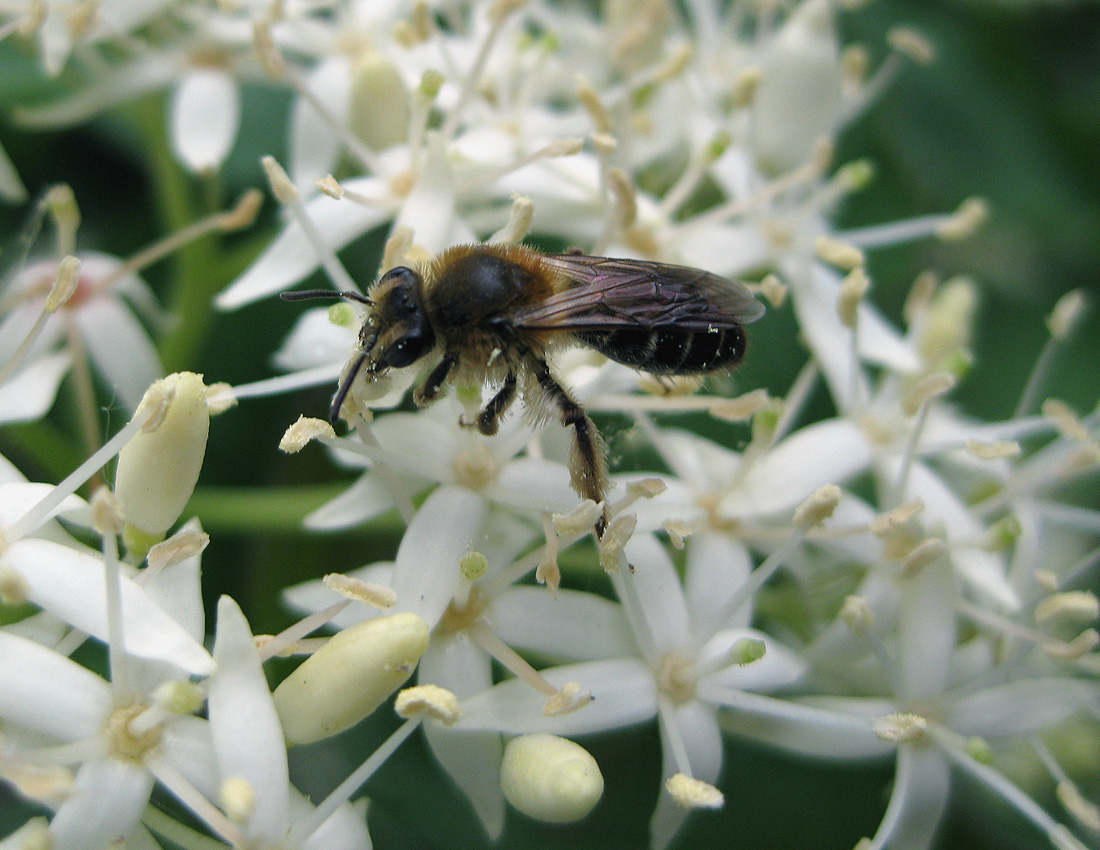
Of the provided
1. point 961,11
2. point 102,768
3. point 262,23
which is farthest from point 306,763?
point 961,11

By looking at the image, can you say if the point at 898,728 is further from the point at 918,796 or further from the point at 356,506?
the point at 356,506

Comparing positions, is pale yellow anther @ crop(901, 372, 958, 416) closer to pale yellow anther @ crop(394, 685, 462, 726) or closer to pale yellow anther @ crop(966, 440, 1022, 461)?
pale yellow anther @ crop(966, 440, 1022, 461)

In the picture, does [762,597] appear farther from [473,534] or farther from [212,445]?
[212,445]

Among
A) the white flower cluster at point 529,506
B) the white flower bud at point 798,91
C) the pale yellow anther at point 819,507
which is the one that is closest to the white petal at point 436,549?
the white flower cluster at point 529,506

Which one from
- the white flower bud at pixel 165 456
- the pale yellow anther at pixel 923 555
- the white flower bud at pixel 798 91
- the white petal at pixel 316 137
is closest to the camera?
the white flower bud at pixel 165 456

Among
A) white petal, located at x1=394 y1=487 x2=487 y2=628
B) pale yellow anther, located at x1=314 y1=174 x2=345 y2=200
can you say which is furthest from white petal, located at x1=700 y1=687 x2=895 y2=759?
pale yellow anther, located at x1=314 y1=174 x2=345 y2=200

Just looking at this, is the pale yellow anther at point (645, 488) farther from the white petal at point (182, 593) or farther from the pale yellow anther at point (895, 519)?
the white petal at point (182, 593)

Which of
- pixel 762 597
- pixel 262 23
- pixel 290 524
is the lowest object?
pixel 762 597

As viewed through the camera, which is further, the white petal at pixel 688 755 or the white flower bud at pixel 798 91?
the white flower bud at pixel 798 91
